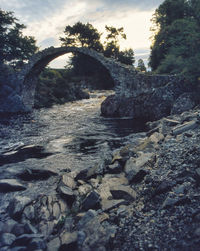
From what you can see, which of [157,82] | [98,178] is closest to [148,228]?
[98,178]

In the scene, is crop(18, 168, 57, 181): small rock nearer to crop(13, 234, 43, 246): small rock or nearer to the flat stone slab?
the flat stone slab

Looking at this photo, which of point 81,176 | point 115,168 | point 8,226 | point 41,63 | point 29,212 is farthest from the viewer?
point 41,63

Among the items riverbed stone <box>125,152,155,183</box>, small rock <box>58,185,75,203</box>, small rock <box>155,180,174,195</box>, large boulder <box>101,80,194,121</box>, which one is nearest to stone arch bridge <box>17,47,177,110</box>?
large boulder <box>101,80,194,121</box>

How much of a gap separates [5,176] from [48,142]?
3.67 meters

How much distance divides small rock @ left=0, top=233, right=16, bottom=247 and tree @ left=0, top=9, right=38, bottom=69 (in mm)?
25295

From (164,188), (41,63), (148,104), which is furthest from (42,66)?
(164,188)

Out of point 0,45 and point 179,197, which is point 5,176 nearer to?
point 179,197

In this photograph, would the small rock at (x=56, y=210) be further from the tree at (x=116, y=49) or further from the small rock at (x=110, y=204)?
the tree at (x=116, y=49)

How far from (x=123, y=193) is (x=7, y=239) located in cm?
193

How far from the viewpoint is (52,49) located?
17.7 metres

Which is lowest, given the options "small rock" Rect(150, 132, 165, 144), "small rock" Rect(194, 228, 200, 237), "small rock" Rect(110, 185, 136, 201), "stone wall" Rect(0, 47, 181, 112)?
"small rock" Rect(110, 185, 136, 201)

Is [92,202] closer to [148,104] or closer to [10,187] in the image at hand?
[10,187]

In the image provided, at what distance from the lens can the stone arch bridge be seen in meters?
13.7

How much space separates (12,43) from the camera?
24406 mm
